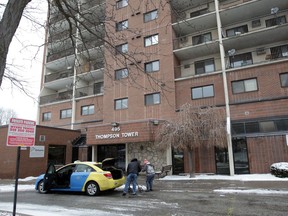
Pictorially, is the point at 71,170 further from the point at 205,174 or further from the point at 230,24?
the point at 230,24

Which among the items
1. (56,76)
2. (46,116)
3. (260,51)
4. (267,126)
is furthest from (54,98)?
(267,126)

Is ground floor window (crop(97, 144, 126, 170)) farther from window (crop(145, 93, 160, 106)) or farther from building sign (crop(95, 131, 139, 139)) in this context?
window (crop(145, 93, 160, 106))

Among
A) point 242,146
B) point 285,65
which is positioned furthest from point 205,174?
point 285,65

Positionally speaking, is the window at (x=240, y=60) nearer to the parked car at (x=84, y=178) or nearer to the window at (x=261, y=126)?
the window at (x=261, y=126)

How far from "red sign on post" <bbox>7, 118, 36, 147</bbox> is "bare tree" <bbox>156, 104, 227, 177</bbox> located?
38.1 feet

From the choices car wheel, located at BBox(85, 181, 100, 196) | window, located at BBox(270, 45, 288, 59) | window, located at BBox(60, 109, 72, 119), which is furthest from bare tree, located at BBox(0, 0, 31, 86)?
window, located at BBox(60, 109, 72, 119)

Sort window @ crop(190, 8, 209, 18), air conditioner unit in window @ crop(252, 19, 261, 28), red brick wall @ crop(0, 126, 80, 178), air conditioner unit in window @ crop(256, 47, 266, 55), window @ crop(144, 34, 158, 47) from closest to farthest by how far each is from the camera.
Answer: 1. red brick wall @ crop(0, 126, 80, 178)
2. air conditioner unit in window @ crop(256, 47, 266, 55)
3. air conditioner unit in window @ crop(252, 19, 261, 28)
4. window @ crop(190, 8, 209, 18)
5. window @ crop(144, 34, 158, 47)

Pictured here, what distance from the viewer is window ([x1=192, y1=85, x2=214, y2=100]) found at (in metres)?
20.8

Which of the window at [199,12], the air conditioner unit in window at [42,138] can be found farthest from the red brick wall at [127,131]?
the window at [199,12]

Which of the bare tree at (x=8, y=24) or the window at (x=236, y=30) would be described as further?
the window at (x=236, y=30)

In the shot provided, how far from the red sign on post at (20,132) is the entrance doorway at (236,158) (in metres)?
15.8

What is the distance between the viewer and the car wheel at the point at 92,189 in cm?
1119

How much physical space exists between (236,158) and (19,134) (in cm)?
1639

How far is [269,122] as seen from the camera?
1805 cm
